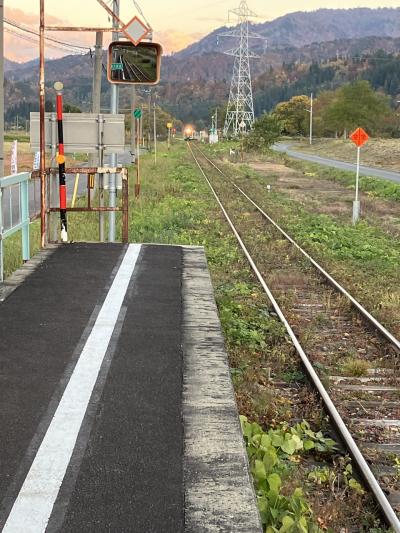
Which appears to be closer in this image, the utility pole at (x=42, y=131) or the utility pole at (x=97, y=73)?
the utility pole at (x=42, y=131)

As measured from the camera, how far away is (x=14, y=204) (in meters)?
9.30

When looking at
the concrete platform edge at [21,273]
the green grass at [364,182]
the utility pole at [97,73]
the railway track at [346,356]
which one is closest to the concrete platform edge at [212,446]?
the railway track at [346,356]

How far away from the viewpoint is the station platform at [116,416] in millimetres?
3105

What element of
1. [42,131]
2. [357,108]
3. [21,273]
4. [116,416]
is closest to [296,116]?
[357,108]

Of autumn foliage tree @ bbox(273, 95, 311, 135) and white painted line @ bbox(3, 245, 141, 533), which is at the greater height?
autumn foliage tree @ bbox(273, 95, 311, 135)

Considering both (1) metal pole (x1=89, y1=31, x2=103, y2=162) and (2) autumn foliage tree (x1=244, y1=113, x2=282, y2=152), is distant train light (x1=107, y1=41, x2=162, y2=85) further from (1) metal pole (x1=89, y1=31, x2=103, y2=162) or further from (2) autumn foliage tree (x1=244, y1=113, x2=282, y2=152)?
(2) autumn foliage tree (x1=244, y1=113, x2=282, y2=152)

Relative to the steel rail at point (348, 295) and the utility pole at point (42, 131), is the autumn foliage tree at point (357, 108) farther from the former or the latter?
the utility pole at point (42, 131)

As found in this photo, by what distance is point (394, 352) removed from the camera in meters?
7.55

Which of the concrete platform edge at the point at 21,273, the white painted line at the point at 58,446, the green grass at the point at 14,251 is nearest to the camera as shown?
the white painted line at the point at 58,446

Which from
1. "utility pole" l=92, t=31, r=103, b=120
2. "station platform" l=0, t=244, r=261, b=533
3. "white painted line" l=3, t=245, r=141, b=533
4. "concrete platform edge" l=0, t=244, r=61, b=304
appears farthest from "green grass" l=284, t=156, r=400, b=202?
"white painted line" l=3, t=245, r=141, b=533

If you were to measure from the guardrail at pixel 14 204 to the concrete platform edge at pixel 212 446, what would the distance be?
3076mm

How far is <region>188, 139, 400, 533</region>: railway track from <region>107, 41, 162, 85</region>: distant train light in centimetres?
387

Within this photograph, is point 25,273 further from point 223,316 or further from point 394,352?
point 394,352

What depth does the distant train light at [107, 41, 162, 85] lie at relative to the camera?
1050cm
